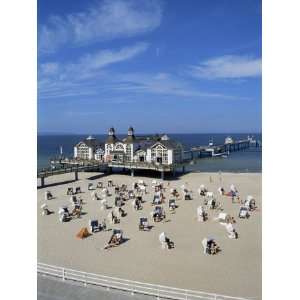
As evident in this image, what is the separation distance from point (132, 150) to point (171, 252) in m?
12.4

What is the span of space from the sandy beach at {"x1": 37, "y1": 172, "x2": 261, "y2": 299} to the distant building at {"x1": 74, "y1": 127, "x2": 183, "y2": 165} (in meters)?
7.47

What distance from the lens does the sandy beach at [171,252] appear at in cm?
479

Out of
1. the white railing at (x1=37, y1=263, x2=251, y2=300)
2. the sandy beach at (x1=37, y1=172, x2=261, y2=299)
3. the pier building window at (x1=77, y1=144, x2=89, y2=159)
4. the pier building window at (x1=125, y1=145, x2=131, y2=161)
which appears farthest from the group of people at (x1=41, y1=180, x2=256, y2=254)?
the pier building window at (x1=77, y1=144, x2=89, y2=159)

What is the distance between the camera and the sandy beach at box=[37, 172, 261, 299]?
4793mm

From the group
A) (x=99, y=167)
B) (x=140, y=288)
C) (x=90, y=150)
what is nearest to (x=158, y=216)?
(x=140, y=288)

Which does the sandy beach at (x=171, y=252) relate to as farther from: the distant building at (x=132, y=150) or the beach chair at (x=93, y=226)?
the distant building at (x=132, y=150)

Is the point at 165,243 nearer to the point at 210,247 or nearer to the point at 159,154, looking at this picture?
the point at 210,247

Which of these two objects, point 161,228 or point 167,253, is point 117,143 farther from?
point 167,253

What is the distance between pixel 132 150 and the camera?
18.2 m

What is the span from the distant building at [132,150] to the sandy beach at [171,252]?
24.5 ft

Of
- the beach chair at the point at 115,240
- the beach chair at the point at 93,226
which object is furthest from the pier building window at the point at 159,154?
the beach chair at the point at 115,240
